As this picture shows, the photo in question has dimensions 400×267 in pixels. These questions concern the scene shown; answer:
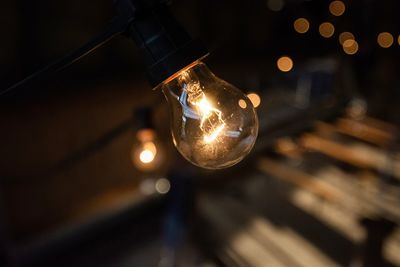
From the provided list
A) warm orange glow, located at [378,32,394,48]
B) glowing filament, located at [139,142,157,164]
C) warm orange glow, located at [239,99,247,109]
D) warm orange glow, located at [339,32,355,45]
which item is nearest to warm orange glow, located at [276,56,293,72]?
warm orange glow, located at [339,32,355,45]

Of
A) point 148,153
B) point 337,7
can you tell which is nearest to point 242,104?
point 148,153

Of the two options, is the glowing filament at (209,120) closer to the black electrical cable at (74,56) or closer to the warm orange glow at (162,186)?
the black electrical cable at (74,56)

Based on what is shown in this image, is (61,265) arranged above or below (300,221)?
above

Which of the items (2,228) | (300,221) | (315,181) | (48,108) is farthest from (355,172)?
(2,228)

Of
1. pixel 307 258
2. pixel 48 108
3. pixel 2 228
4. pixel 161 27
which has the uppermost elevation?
pixel 48 108

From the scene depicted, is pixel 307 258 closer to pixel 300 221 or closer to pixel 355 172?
pixel 300 221

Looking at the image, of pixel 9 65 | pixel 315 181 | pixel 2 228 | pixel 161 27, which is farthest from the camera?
pixel 315 181

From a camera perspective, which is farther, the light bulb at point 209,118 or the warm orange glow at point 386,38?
the warm orange glow at point 386,38

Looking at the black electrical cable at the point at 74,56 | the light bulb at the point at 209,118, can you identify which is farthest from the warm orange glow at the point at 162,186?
the black electrical cable at the point at 74,56
